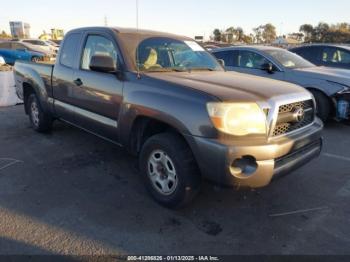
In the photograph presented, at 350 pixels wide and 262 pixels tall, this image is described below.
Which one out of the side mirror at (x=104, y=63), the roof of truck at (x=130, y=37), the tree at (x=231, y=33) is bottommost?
the tree at (x=231, y=33)

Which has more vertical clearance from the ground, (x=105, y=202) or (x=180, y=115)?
(x=180, y=115)

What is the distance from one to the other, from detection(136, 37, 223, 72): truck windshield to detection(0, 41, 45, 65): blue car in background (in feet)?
58.7

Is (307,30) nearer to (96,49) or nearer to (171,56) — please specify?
(171,56)

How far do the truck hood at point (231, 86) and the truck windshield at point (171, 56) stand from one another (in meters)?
0.26

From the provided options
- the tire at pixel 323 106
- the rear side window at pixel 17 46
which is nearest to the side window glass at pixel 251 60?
the tire at pixel 323 106

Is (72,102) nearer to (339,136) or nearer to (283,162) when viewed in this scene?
(283,162)

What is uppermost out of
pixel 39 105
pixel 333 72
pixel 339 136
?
pixel 333 72

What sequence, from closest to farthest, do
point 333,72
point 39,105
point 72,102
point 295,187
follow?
point 295,187 → point 72,102 → point 39,105 → point 333,72

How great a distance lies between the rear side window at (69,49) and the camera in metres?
4.80

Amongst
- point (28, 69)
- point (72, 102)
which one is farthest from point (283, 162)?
point (28, 69)

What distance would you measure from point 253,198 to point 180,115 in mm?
1367

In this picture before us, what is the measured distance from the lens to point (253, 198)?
3766 mm

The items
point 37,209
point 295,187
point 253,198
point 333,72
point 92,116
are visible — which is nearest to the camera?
point 37,209

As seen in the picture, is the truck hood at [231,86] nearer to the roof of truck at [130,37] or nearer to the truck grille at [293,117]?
the truck grille at [293,117]
